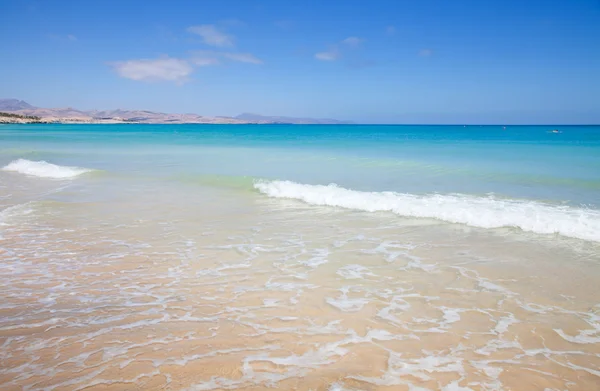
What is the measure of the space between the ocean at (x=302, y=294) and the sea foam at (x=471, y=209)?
2.4 inches

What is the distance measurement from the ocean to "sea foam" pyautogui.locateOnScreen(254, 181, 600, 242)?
0.20ft

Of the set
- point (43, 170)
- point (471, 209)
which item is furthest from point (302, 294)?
point (43, 170)

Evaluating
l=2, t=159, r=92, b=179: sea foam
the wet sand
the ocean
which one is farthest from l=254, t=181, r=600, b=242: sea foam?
l=2, t=159, r=92, b=179: sea foam

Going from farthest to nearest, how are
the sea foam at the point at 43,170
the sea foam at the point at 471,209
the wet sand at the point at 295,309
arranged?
1. the sea foam at the point at 43,170
2. the sea foam at the point at 471,209
3. the wet sand at the point at 295,309

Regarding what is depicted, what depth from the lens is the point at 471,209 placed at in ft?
33.3

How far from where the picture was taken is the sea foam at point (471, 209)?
8.77 m

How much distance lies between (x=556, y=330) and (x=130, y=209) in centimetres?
1021

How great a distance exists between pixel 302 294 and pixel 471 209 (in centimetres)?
669

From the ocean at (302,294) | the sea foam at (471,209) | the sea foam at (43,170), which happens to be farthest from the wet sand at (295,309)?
the sea foam at (43,170)

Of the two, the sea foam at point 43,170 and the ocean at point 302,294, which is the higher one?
the sea foam at point 43,170

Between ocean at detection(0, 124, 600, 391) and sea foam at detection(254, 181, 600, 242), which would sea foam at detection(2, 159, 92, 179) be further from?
sea foam at detection(254, 181, 600, 242)

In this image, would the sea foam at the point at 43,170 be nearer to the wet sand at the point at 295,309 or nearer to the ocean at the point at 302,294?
the ocean at the point at 302,294

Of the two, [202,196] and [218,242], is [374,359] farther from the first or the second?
[202,196]

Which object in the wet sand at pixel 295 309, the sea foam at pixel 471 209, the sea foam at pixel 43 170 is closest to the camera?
the wet sand at pixel 295 309
